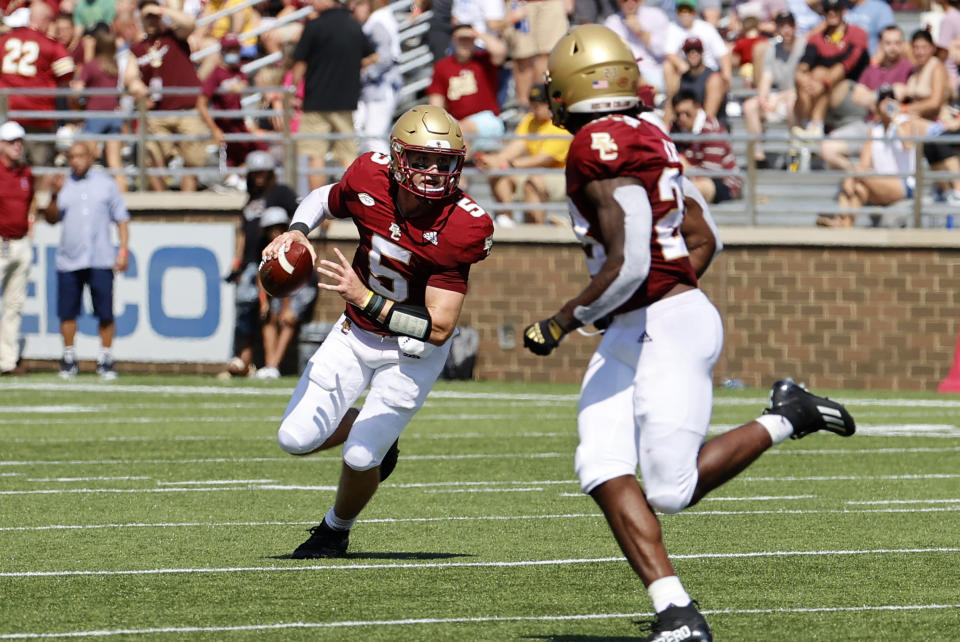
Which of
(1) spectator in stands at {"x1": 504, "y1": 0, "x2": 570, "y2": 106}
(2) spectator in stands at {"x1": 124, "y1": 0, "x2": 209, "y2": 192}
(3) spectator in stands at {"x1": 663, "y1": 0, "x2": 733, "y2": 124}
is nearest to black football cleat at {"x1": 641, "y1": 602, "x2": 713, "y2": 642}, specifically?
(3) spectator in stands at {"x1": 663, "y1": 0, "x2": 733, "y2": 124}

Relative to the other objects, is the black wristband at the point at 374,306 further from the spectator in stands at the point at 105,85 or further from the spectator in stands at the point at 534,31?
the spectator in stands at the point at 105,85

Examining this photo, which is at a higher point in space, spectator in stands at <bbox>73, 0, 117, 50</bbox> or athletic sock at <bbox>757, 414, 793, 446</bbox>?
spectator in stands at <bbox>73, 0, 117, 50</bbox>

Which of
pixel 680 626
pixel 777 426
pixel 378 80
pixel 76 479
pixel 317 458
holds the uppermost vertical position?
pixel 378 80

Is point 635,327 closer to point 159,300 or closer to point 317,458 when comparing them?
point 317,458

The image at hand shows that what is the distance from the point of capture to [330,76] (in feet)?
57.7

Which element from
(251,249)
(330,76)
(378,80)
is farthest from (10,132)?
(378,80)

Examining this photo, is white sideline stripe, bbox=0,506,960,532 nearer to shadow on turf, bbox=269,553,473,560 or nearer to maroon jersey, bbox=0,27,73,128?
shadow on turf, bbox=269,553,473,560

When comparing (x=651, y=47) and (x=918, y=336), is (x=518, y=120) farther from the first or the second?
(x=918, y=336)

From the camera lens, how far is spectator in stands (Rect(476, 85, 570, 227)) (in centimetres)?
1725

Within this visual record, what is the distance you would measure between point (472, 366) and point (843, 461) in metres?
6.49

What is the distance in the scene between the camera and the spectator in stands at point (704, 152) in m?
16.8

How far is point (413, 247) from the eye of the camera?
7504 mm

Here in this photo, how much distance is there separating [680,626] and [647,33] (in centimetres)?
1304

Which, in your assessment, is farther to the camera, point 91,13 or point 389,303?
point 91,13
